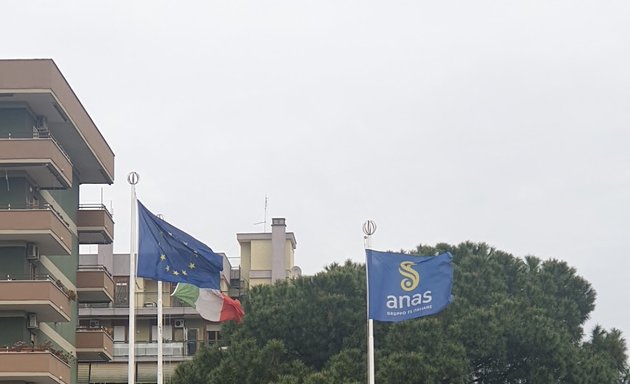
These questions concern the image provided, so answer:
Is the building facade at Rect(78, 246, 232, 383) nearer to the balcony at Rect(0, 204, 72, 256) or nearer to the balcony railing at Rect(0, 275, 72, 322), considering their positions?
the balcony railing at Rect(0, 275, 72, 322)

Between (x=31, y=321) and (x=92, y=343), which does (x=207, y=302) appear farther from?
(x=92, y=343)

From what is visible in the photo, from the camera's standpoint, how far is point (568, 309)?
179 feet

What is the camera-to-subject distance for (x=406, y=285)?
32781 millimetres

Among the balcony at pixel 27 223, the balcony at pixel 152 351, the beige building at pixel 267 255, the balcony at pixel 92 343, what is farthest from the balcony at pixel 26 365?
the beige building at pixel 267 255

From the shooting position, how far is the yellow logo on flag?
32688 millimetres

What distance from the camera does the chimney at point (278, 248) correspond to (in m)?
84.9

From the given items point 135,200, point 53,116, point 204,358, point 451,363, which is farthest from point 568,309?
point 135,200

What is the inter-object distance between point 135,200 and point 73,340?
2128 centimetres

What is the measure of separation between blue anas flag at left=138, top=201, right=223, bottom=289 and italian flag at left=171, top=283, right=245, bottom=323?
64 cm

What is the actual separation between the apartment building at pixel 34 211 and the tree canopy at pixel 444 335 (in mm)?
7384

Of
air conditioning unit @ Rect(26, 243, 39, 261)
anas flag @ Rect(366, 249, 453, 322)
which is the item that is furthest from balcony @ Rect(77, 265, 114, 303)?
anas flag @ Rect(366, 249, 453, 322)

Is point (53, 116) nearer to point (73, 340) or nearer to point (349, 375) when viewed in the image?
point (73, 340)

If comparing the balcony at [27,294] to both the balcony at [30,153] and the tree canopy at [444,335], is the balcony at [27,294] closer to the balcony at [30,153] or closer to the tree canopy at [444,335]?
the balcony at [30,153]

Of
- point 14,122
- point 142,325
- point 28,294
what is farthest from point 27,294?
point 142,325
